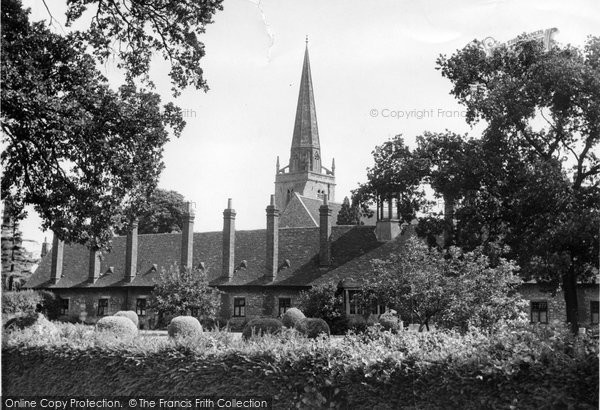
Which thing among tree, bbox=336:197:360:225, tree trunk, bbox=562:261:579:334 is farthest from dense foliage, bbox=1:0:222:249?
tree, bbox=336:197:360:225

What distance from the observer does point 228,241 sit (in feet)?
153

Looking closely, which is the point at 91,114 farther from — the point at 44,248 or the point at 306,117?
the point at 306,117

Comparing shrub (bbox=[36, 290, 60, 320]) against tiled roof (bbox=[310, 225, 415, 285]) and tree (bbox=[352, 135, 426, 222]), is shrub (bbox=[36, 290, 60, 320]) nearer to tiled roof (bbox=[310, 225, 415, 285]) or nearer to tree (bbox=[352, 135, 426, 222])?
tiled roof (bbox=[310, 225, 415, 285])

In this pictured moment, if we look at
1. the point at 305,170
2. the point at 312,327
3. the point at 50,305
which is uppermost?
the point at 305,170

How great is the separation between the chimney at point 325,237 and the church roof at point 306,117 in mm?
19452

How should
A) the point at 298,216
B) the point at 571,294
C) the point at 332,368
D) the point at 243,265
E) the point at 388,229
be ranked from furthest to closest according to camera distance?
the point at 298,216, the point at 243,265, the point at 388,229, the point at 571,294, the point at 332,368

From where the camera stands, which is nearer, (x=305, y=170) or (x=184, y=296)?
(x=184, y=296)

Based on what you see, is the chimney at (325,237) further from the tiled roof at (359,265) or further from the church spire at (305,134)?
the church spire at (305,134)

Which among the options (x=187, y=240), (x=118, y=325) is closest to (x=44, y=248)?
(x=187, y=240)

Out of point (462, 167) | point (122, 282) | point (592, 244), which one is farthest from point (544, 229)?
point (122, 282)

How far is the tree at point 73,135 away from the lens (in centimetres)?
1680

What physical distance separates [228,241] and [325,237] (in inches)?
281

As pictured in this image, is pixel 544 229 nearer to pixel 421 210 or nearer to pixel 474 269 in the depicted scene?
pixel 474 269

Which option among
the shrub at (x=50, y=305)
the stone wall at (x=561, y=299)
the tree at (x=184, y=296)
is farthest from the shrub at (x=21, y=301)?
the stone wall at (x=561, y=299)
